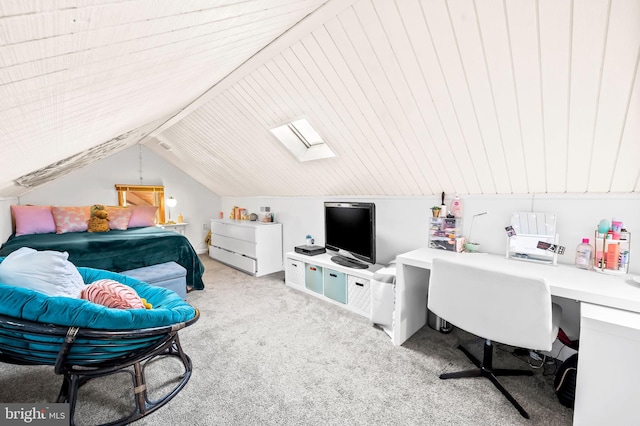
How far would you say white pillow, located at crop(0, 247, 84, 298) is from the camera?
54.6 inches

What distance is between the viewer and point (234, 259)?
4.37 meters

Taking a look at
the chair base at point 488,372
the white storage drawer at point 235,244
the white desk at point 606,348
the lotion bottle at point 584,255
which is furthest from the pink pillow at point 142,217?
the lotion bottle at point 584,255

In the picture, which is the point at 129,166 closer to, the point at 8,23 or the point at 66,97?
the point at 66,97

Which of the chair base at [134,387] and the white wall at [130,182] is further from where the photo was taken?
the white wall at [130,182]

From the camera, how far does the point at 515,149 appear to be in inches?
74.8

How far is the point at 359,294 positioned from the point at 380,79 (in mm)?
1872

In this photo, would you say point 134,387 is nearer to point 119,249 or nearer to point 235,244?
point 119,249

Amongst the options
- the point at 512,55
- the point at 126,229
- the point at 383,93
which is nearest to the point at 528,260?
the point at 512,55

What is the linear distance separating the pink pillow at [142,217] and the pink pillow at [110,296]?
9.12 feet

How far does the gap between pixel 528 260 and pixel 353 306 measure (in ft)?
4.97

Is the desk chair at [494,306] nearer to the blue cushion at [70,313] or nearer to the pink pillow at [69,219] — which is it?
the blue cushion at [70,313]

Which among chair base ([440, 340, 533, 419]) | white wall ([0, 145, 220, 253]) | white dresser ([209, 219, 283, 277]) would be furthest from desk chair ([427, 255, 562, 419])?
white wall ([0, 145, 220, 253])

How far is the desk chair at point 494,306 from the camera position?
1383 mm

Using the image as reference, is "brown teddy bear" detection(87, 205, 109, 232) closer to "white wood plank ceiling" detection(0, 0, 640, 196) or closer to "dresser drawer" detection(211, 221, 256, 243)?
"dresser drawer" detection(211, 221, 256, 243)
